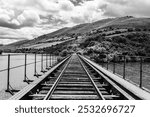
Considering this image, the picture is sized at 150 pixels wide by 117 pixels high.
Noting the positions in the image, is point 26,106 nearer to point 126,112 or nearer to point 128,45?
point 126,112

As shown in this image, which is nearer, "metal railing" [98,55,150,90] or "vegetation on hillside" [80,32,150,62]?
"metal railing" [98,55,150,90]

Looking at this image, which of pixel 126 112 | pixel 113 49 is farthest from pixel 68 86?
pixel 113 49

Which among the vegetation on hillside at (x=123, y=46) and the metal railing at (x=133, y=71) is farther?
the vegetation on hillside at (x=123, y=46)

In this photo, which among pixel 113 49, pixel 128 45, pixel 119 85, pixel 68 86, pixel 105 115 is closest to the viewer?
pixel 105 115

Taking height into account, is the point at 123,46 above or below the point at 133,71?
above

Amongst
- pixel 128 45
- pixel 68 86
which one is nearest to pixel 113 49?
pixel 128 45

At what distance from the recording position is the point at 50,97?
702 centimetres

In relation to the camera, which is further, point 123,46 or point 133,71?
point 123,46

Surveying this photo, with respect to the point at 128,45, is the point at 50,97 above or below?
below

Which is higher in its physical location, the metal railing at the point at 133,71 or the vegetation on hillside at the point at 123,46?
the vegetation on hillside at the point at 123,46

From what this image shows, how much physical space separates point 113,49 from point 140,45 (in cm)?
1608

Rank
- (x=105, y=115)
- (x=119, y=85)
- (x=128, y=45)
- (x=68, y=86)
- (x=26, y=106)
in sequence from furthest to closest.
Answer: (x=128, y=45), (x=68, y=86), (x=119, y=85), (x=26, y=106), (x=105, y=115)

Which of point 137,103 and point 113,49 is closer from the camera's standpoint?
point 137,103

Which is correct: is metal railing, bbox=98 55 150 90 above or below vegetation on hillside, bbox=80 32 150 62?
below
